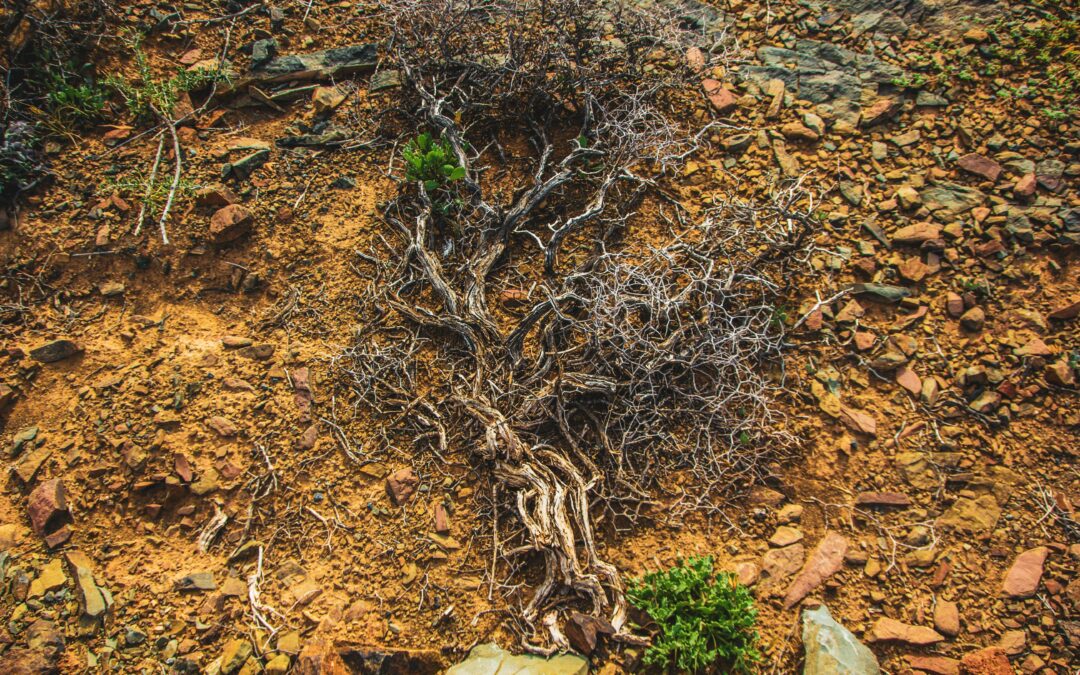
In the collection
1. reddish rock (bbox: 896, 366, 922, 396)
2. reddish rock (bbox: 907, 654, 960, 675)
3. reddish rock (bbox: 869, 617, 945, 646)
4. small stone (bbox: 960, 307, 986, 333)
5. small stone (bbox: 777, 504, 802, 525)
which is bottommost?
reddish rock (bbox: 907, 654, 960, 675)

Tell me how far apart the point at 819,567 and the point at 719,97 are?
280cm

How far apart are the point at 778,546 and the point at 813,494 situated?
31 cm

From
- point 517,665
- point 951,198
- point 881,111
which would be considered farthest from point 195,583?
point 881,111

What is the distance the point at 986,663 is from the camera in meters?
2.42

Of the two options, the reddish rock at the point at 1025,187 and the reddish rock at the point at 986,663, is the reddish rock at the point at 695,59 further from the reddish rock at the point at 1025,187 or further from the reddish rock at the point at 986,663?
the reddish rock at the point at 986,663

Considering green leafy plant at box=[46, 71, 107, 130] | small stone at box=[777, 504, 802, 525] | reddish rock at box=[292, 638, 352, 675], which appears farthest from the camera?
green leafy plant at box=[46, 71, 107, 130]

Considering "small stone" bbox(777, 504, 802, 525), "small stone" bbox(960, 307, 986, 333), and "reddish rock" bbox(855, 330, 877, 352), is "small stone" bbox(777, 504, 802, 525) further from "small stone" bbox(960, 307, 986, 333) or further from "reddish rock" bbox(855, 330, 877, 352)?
"small stone" bbox(960, 307, 986, 333)

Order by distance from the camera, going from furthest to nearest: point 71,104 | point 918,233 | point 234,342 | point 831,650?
point 71,104 < point 918,233 < point 234,342 < point 831,650

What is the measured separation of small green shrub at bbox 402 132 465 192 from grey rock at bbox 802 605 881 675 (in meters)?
2.82

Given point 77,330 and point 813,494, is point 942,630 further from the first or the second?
point 77,330

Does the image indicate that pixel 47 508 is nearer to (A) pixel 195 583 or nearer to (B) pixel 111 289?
(A) pixel 195 583

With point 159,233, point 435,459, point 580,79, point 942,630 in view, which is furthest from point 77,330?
point 942,630

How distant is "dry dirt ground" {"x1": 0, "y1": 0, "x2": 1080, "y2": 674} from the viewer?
2.53 m

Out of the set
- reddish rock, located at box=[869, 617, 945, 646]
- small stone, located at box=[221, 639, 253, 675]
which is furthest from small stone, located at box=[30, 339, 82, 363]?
reddish rock, located at box=[869, 617, 945, 646]
